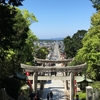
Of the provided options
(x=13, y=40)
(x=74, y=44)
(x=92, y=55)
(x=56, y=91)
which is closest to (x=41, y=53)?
(x=74, y=44)

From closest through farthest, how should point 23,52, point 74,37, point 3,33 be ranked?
point 3,33, point 23,52, point 74,37

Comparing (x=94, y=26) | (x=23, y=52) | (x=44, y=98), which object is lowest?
(x=44, y=98)

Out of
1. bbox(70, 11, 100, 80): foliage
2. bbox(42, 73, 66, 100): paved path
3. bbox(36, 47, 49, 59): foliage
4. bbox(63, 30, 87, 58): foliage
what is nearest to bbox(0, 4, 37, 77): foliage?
bbox(42, 73, 66, 100): paved path

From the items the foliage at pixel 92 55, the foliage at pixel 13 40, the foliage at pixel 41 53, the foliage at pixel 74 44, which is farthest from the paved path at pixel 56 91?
the foliage at pixel 74 44

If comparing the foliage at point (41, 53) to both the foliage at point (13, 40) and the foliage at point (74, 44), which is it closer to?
the foliage at point (13, 40)

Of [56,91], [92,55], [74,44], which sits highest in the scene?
[74,44]

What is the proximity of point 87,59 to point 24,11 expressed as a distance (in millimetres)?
12046

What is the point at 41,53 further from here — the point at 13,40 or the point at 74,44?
the point at 13,40

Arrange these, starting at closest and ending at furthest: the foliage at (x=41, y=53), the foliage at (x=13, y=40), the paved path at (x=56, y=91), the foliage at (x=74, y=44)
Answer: the foliage at (x=13, y=40), the paved path at (x=56, y=91), the foliage at (x=41, y=53), the foliage at (x=74, y=44)

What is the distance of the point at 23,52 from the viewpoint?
3145 cm

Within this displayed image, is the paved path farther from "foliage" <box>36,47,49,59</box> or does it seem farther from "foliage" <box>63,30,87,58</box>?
"foliage" <box>63,30,87,58</box>

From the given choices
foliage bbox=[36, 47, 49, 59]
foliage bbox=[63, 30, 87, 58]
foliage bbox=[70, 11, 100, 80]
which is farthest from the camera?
foliage bbox=[63, 30, 87, 58]

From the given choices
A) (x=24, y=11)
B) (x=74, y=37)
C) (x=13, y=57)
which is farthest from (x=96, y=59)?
(x=74, y=37)

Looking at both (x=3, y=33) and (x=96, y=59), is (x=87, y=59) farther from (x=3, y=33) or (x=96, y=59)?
(x=3, y=33)
